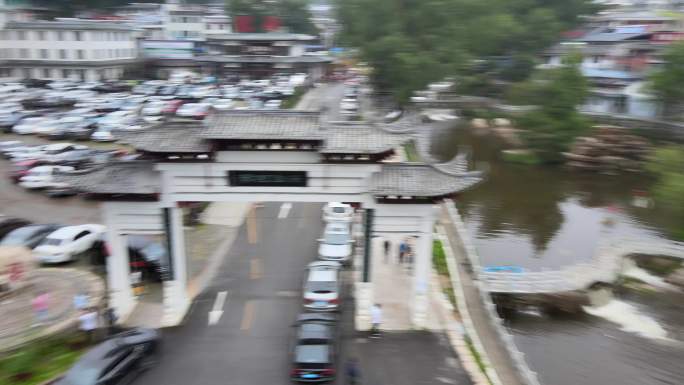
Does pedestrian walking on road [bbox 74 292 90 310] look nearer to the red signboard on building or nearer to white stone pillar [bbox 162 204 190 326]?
white stone pillar [bbox 162 204 190 326]

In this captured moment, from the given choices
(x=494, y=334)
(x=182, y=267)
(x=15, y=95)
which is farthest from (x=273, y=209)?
(x=15, y=95)

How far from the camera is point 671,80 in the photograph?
39406mm

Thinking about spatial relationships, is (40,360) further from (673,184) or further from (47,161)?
(673,184)

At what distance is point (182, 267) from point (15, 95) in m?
43.1

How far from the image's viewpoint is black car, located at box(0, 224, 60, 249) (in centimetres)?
2008

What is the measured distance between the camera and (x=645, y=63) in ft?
165

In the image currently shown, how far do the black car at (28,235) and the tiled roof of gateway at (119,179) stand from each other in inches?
248

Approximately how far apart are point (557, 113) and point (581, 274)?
20.2 m

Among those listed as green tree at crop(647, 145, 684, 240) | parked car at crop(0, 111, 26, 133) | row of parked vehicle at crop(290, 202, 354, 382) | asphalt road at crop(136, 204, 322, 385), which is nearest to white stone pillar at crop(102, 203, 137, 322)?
asphalt road at crop(136, 204, 322, 385)

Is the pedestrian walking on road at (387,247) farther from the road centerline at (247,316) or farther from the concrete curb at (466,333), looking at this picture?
the road centerline at (247,316)

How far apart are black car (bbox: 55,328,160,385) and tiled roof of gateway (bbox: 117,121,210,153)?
5.12m

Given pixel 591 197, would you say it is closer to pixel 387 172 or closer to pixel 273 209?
pixel 273 209

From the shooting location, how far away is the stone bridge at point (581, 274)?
65.8 feet

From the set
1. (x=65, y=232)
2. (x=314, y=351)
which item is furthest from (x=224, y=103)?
(x=314, y=351)
